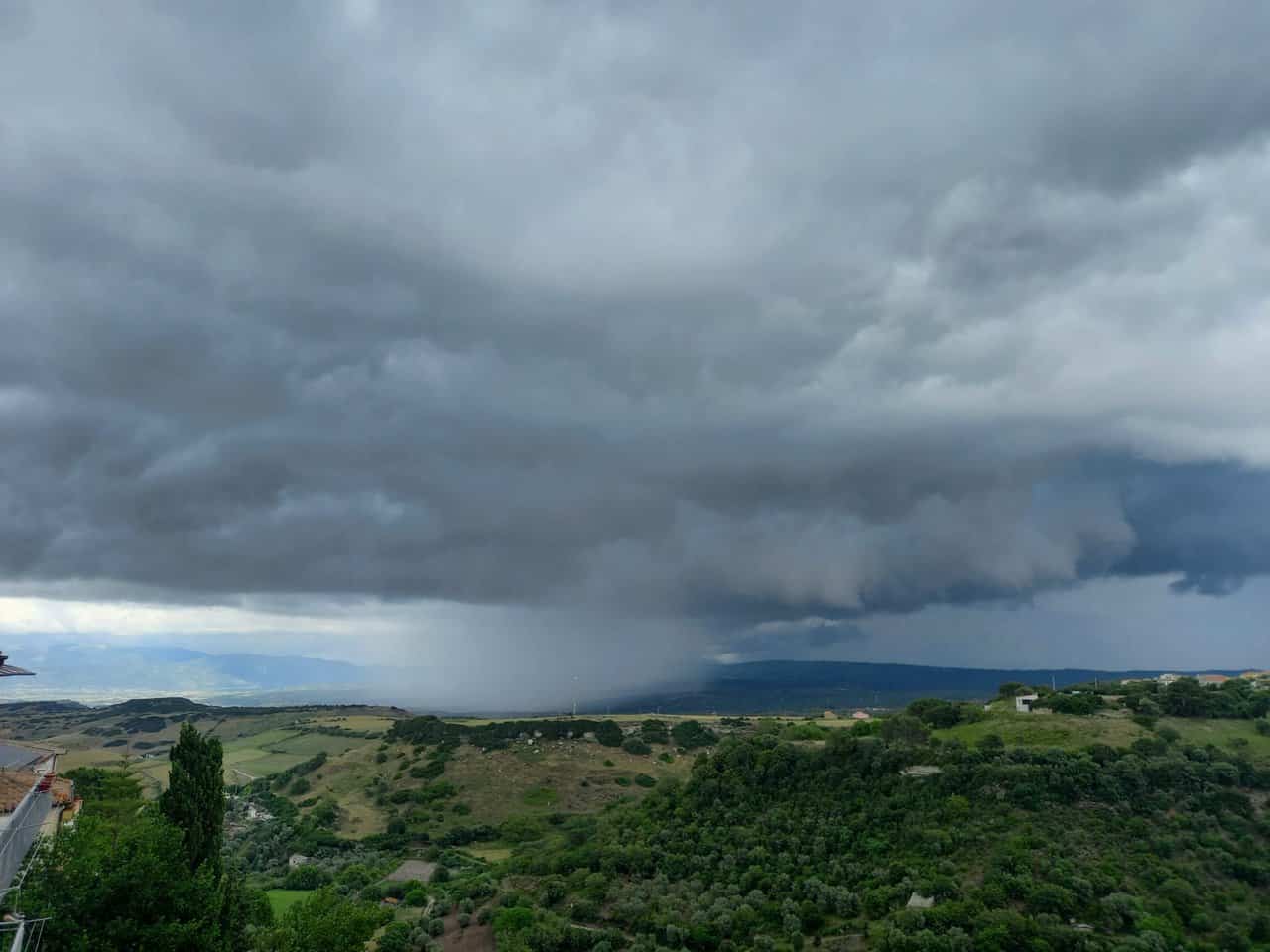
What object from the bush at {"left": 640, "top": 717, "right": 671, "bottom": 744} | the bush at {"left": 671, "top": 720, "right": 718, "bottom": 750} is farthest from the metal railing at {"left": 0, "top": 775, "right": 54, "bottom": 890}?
the bush at {"left": 671, "top": 720, "right": 718, "bottom": 750}

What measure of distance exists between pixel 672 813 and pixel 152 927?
44.4 m

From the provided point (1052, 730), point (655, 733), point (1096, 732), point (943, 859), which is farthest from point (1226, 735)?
point (655, 733)

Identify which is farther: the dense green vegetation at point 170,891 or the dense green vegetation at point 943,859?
the dense green vegetation at point 943,859

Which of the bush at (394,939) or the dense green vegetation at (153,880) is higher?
the dense green vegetation at (153,880)

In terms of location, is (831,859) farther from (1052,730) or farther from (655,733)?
(655,733)

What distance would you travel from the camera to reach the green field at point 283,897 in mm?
65438

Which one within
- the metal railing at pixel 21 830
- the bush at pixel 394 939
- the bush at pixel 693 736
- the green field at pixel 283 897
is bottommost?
the green field at pixel 283 897

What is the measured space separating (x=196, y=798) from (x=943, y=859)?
142ft

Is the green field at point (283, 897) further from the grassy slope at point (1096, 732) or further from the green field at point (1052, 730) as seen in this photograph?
the grassy slope at point (1096, 732)

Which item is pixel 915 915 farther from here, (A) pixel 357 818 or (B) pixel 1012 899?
(A) pixel 357 818

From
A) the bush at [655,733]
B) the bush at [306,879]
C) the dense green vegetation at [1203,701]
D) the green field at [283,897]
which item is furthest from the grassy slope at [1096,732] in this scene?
the bush at [655,733]

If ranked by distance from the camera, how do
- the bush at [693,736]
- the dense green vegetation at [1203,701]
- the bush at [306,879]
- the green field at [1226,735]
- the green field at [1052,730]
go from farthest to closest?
the bush at [693,736] < the bush at [306,879] < the dense green vegetation at [1203,701] < the green field at [1052,730] < the green field at [1226,735]

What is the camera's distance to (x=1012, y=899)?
145 ft

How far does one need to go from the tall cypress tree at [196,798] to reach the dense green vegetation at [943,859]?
19.4 metres
